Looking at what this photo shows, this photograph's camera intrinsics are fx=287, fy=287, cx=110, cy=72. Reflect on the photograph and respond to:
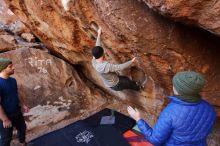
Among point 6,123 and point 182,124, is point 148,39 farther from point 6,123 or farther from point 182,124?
point 6,123

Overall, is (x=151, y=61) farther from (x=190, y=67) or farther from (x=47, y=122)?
(x=47, y=122)

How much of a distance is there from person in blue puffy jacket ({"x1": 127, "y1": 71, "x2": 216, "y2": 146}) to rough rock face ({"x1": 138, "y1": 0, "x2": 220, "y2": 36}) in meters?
0.77

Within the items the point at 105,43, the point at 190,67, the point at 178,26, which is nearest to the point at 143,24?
the point at 178,26

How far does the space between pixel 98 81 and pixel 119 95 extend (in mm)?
875

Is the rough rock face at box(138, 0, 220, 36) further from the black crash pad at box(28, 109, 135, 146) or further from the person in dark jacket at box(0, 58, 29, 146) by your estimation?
the black crash pad at box(28, 109, 135, 146)

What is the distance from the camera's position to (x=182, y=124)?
2895 mm

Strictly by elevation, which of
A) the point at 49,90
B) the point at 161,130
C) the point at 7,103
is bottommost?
the point at 49,90

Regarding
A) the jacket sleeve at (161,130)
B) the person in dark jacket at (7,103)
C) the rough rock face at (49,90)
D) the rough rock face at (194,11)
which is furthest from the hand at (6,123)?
the rough rock face at (194,11)

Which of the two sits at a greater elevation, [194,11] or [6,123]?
[194,11]

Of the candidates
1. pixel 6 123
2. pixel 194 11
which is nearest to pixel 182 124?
pixel 194 11

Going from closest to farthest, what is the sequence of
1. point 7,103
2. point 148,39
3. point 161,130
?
point 161,130
point 148,39
point 7,103

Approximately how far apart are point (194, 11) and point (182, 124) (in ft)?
4.42

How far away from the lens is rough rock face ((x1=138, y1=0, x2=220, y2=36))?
323 centimetres

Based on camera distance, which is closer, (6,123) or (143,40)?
(143,40)
